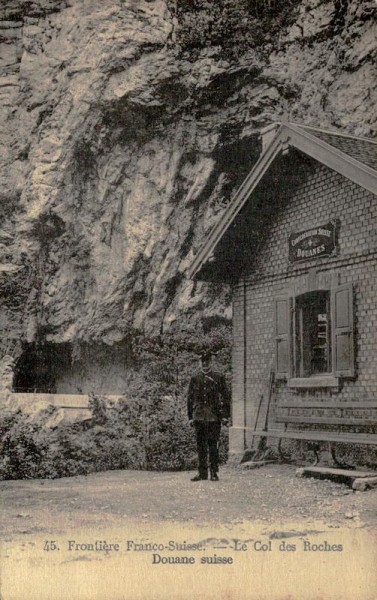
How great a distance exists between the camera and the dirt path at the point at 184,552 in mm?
5062

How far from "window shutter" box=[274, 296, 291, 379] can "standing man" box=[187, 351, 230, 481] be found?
1.39 m

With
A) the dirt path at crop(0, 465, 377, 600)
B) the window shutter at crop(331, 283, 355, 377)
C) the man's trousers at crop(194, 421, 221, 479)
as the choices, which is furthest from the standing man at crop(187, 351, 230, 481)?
the dirt path at crop(0, 465, 377, 600)

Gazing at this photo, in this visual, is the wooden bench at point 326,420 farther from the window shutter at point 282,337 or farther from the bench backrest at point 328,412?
the window shutter at point 282,337

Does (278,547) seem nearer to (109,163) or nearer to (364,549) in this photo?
(364,549)

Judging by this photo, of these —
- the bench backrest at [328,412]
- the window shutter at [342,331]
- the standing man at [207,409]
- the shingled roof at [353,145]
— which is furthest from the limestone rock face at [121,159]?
the standing man at [207,409]

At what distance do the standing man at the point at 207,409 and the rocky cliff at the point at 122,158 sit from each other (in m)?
7.77

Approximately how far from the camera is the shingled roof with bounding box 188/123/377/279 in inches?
313

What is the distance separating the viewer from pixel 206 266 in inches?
412

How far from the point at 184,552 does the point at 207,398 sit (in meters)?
3.19

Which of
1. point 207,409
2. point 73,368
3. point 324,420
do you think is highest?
point 73,368

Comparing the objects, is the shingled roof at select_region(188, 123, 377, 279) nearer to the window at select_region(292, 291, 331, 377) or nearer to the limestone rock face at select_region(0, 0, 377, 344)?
the window at select_region(292, 291, 331, 377)

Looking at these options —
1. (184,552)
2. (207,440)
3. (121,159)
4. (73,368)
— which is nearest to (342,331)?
(207,440)

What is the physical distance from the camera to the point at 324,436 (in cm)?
855

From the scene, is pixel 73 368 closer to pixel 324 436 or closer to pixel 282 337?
pixel 282 337
